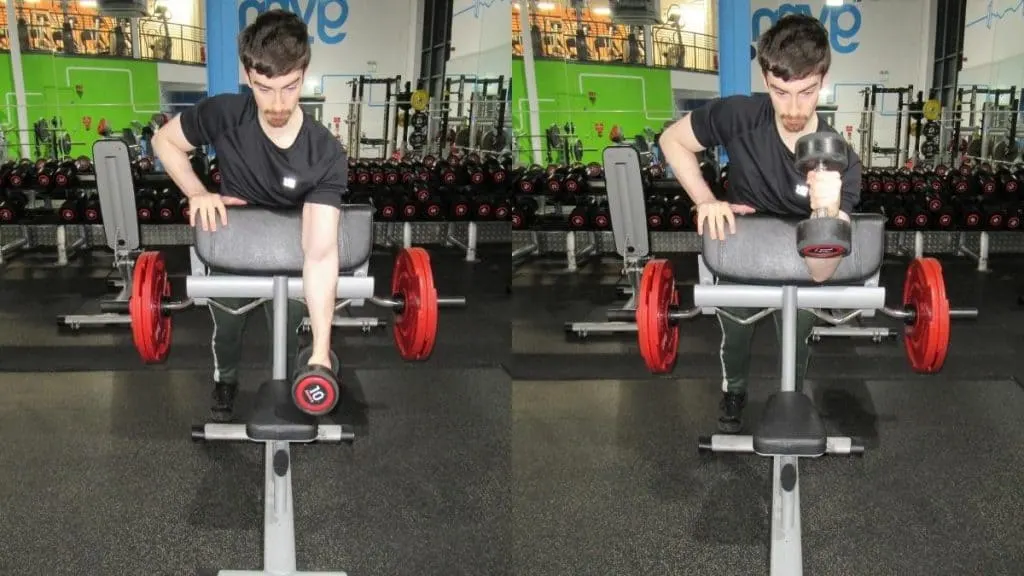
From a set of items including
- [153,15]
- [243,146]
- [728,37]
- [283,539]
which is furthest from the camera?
[153,15]

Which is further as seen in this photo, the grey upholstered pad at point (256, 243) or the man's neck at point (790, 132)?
the man's neck at point (790, 132)

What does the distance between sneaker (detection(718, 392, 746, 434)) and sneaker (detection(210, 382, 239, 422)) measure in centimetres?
151

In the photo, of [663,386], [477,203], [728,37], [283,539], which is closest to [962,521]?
[663,386]

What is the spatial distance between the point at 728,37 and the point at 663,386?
2566mm

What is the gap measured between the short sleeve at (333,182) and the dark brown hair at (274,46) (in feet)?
0.66

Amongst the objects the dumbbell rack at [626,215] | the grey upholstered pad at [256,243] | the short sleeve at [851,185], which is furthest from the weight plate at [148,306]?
the dumbbell rack at [626,215]

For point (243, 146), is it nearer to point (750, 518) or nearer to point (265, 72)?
point (265, 72)

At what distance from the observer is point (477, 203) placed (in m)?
5.83

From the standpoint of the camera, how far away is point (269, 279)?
65.7 inches

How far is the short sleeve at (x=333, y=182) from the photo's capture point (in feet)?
5.57

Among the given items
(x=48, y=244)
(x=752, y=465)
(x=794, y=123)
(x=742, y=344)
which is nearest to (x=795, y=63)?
(x=794, y=123)

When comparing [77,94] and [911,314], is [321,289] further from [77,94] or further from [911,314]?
[77,94]

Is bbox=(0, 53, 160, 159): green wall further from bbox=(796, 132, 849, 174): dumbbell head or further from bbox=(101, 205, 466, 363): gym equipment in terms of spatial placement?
bbox=(796, 132, 849, 174): dumbbell head

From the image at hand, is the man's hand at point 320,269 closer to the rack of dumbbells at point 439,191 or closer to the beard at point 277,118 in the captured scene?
the beard at point 277,118
